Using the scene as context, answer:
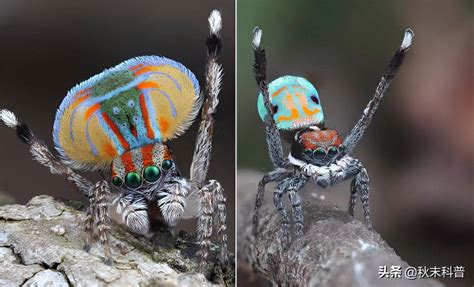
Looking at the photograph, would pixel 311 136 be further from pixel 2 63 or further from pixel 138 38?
pixel 2 63

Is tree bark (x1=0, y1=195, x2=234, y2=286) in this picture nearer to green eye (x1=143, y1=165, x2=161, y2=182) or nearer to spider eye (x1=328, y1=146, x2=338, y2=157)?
green eye (x1=143, y1=165, x2=161, y2=182)

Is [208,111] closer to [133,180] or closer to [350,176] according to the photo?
[133,180]

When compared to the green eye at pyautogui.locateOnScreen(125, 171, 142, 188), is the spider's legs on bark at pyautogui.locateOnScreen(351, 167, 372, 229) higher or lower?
higher

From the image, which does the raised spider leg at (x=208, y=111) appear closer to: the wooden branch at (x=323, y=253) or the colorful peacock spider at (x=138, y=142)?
the colorful peacock spider at (x=138, y=142)

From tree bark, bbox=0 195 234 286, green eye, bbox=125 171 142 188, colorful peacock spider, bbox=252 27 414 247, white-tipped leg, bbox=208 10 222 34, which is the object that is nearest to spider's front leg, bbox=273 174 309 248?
colorful peacock spider, bbox=252 27 414 247

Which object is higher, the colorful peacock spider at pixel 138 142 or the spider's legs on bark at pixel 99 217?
the colorful peacock spider at pixel 138 142

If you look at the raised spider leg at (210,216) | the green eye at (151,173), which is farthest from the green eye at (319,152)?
the green eye at (151,173)

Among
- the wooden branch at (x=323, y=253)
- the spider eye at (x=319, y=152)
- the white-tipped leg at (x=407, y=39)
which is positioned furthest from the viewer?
the white-tipped leg at (x=407, y=39)
